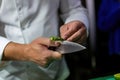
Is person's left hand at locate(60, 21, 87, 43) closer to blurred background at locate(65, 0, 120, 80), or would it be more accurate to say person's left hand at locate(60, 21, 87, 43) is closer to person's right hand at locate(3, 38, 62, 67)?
person's right hand at locate(3, 38, 62, 67)

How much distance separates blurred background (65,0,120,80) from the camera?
1310 millimetres

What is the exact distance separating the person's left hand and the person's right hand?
131 mm

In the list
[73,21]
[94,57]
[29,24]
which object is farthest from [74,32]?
[94,57]

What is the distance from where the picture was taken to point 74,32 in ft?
2.90

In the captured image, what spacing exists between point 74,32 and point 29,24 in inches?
6.4

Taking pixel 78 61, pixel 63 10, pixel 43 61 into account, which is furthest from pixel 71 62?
pixel 43 61

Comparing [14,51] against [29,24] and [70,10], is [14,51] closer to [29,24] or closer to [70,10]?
[29,24]

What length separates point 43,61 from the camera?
2.44 ft

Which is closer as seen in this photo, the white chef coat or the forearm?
the forearm

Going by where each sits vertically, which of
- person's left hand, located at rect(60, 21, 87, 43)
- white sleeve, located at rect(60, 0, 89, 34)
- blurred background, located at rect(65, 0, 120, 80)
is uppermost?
white sleeve, located at rect(60, 0, 89, 34)

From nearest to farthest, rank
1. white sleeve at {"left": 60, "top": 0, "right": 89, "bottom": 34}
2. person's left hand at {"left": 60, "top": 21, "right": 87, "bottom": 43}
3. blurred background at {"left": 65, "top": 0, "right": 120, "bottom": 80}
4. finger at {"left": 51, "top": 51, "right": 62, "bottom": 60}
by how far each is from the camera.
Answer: finger at {"left": 51, "top": 51, "right": 62, "bottom": 60}, person's left hand at {"left": 60, "top": 21, "right": 87, "bottom": 43}, white sleeve at {"left": 60, "top": 0, "right": 89, "bottom": 34}, blurred background at {"left": 65, "top": 0, "right": 120, "bottom": 80}

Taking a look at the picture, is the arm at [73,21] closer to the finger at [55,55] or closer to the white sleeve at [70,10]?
the white sleeve at [70,10]

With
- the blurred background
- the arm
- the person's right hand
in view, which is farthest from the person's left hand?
the blurred background

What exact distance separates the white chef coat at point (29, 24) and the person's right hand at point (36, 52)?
0.11 metres
